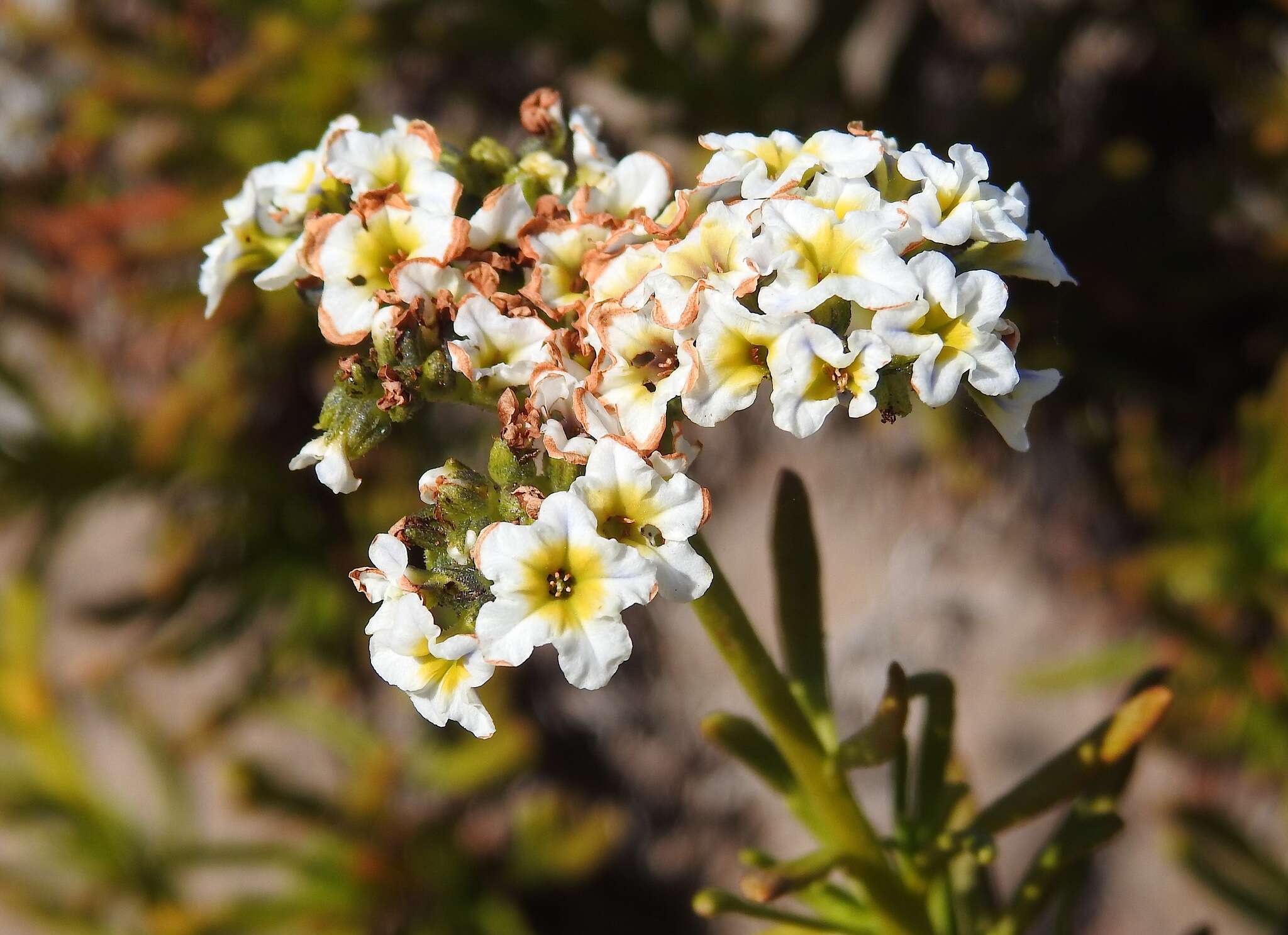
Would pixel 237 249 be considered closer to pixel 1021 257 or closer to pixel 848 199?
pixel 848 199

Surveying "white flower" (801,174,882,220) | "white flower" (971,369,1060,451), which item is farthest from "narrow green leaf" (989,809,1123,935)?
"white flower" (801,174,882,220)

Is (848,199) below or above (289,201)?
below

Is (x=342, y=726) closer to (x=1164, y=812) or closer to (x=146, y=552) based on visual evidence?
(x=146, y=552)

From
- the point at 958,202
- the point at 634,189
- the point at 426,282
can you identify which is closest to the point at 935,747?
the point at 958,202

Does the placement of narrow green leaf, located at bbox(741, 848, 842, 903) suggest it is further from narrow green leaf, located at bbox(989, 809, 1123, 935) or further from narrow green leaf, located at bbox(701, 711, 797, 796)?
narrow green leaf, located at bbox(989, 809, 1123, 935)

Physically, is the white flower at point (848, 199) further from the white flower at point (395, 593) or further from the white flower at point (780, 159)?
the white flower at point (395, 593)

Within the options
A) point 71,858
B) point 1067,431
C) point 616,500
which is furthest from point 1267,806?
point 71,858

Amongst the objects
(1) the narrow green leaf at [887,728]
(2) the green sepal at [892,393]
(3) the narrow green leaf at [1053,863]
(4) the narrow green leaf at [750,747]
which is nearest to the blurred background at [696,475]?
(3) the narrow green leaf at [1053,863]
